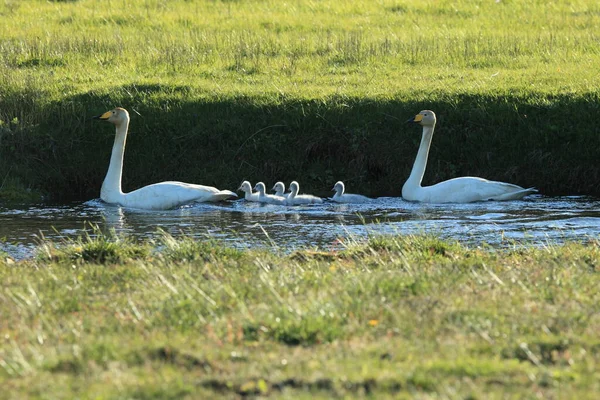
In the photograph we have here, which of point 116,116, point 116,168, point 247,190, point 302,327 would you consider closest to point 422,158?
point 247,190

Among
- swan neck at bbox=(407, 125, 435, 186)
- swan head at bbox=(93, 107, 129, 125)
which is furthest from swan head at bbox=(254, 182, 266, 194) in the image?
swan head at bbox=(93, 107, 129, 125)

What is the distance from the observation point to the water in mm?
11250

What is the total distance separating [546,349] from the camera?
580 centimetres

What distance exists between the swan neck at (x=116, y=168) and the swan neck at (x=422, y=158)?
4.14 m

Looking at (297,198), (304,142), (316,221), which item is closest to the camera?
(316,221)

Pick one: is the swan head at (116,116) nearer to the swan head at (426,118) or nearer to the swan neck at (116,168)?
the swan neck at (116,168)

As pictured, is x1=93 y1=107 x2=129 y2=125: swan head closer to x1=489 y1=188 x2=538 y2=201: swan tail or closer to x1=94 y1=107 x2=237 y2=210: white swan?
x1=94 y1=107 x2=237 y2=210: white swan

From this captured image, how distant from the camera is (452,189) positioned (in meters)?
13.7

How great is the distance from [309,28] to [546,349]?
17.4m

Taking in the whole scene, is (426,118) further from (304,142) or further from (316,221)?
(316,221)

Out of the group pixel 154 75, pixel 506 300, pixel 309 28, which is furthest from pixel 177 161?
pixel 506 300

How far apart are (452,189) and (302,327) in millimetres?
7936

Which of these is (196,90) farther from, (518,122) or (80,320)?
(80,320)

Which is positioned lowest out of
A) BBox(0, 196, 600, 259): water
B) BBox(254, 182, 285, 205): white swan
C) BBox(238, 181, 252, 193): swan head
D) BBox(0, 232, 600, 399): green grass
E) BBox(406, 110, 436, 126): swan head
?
BBox(0, 196, 600, 259): water
